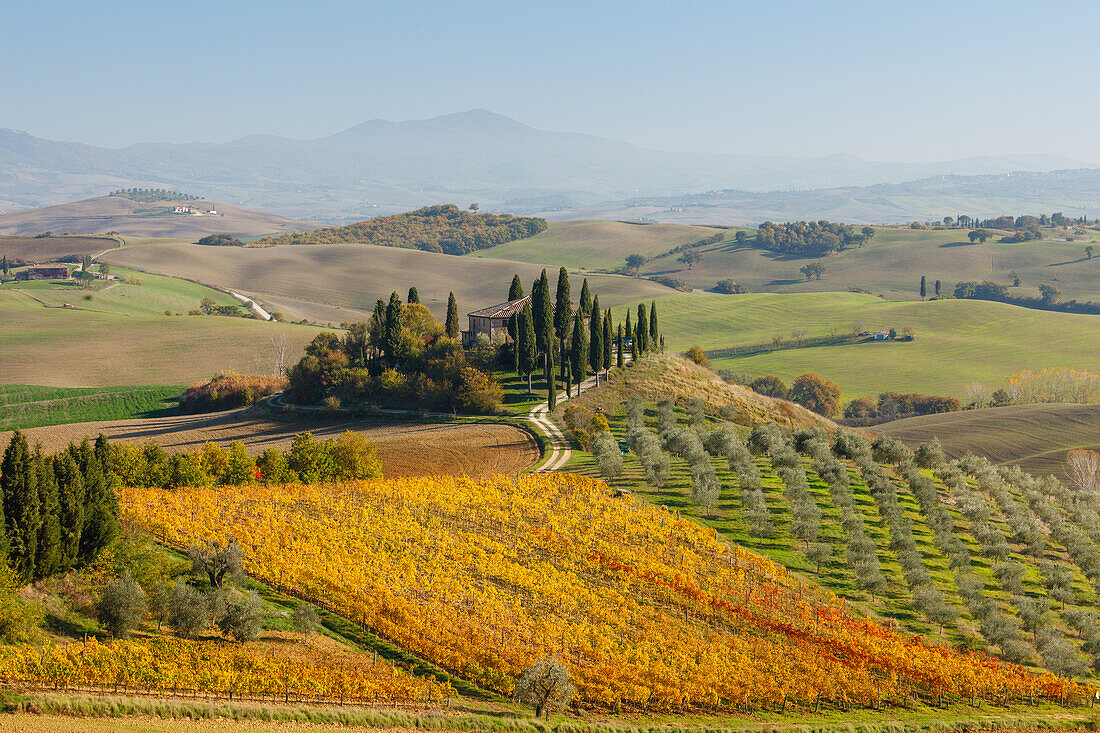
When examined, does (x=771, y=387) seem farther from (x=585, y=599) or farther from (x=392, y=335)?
(x=585, y=599)

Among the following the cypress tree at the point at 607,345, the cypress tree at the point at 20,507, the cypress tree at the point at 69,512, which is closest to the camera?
the cypress tree at the point at 20,507

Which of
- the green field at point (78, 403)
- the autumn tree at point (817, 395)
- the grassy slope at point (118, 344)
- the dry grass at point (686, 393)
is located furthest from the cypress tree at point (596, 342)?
the autumn tree at point (817, 395)

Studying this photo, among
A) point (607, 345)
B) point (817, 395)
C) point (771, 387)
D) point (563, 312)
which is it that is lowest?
point (817, 395)

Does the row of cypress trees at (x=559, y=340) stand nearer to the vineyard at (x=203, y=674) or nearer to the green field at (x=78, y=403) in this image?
the green field at (x=78, y=403)

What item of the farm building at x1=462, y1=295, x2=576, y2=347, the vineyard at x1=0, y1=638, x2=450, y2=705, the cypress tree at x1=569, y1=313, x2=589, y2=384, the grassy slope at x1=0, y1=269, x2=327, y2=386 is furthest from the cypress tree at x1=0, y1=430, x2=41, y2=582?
the grassy slope at x1=0, y1=269, x2=327, y2=386

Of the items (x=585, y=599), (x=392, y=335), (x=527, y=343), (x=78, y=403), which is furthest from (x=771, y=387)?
(x=585, y=599)

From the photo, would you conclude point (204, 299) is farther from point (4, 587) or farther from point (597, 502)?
point (4, 587)

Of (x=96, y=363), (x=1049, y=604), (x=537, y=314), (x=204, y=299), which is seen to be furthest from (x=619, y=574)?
(x=204, y=299)

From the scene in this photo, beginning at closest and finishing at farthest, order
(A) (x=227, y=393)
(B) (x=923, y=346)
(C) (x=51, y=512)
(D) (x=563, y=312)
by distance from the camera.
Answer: (C) (x=51, y=512) → (D) (x=563, y=312) → (A) (x=227, y=393) → (B) (x=923, y=346)
